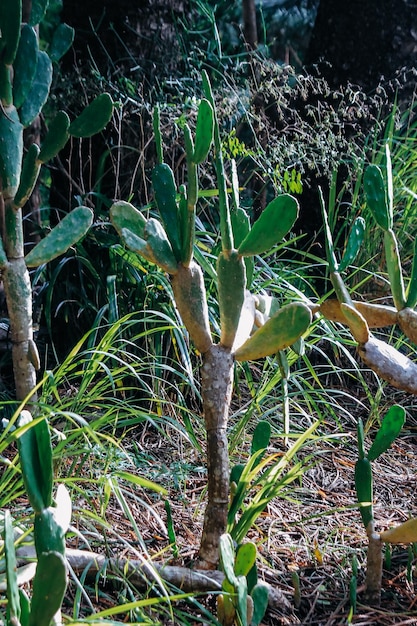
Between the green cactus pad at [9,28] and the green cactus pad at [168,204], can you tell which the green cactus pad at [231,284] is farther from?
the green cactus pad at [9,28]

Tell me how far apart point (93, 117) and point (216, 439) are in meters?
0.82

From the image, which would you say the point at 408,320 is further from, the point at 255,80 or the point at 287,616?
the point at 255,80

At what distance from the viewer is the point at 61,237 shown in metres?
1.65

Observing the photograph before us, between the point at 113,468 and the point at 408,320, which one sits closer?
the point at 408,320

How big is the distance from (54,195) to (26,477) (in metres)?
1.89

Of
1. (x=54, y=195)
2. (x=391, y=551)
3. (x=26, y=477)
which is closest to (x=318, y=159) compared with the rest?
(x=54, y=195)

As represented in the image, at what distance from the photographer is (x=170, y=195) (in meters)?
1.34

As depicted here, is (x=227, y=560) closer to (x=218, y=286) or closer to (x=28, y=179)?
(x=218, y=286)

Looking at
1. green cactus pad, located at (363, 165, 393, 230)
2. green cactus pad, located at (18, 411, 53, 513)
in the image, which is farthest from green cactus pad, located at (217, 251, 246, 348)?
green cactus pad, located at (18, 411, 53, 513)

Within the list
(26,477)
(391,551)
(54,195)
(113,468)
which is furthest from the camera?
(54,195)

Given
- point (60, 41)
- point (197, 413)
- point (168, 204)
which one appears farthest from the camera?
point (197, 413)

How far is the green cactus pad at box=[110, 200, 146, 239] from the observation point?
1405mm

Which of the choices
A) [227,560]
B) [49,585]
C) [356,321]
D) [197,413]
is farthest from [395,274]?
[197,413]

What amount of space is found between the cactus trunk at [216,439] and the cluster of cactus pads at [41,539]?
34 centimetres
